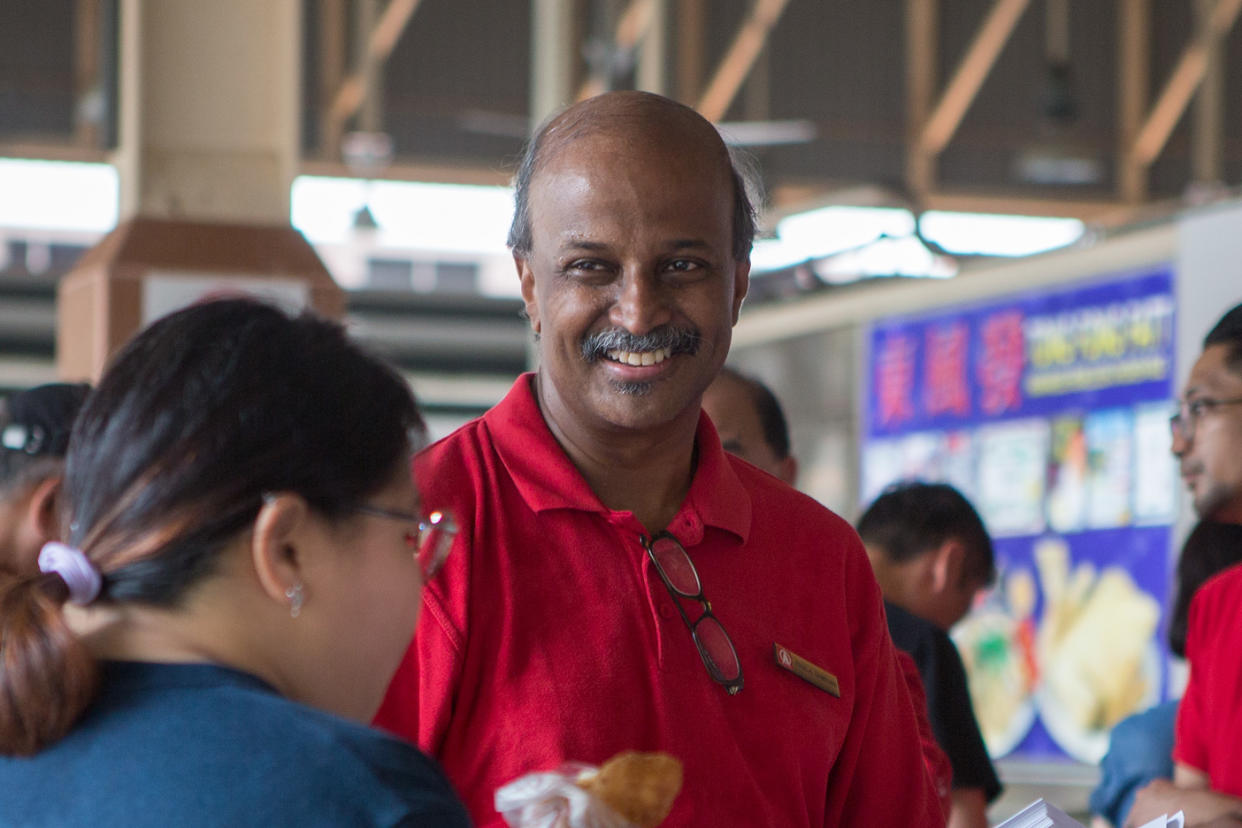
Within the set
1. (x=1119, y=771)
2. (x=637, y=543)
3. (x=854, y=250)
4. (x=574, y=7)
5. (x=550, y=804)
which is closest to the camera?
(x=550, y=804)

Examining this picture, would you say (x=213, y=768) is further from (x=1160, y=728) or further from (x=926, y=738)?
(x=1160, y=728)

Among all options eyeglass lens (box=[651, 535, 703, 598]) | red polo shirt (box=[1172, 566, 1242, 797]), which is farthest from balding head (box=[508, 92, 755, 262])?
red polo shirt (box=[1172, 566, 1242, 797])

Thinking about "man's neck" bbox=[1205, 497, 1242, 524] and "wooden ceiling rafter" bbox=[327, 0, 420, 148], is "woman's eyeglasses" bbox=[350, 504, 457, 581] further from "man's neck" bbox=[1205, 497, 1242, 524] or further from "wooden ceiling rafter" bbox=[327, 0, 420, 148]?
"wooden ceiling rafter" bbox=[327, 0, 420, 148]

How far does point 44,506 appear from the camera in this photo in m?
2.35

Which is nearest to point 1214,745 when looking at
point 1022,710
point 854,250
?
point 1022,710

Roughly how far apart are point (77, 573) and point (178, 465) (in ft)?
0.34

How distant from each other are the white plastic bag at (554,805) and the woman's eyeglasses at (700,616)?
45 centimetres

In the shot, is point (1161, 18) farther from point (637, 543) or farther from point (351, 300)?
point (637, 543)

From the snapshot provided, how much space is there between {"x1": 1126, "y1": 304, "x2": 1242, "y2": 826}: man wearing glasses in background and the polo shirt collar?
108cm

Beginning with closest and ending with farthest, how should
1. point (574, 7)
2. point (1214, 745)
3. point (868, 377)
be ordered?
point (1214, 745) < point (868, 377) < point (574, 7)

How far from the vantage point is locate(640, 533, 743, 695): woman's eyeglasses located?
5.46 ft

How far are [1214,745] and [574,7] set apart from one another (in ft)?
30.1

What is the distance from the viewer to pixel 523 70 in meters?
12.0

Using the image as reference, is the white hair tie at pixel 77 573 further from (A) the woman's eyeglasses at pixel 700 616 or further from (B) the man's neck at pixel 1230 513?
(B) the man's neck at pixel 1230 513
